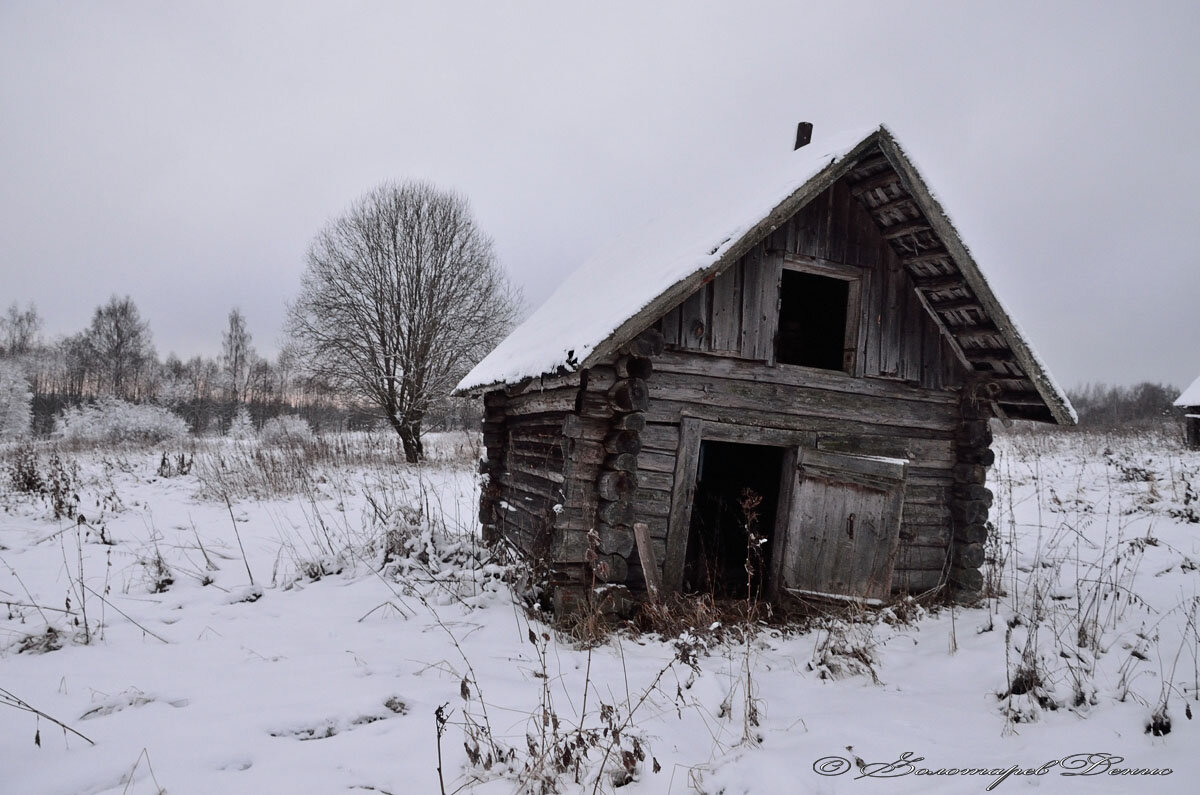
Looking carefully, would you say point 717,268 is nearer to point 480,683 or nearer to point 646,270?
point 646,270

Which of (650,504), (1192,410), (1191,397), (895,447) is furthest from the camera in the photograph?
(1192,410)

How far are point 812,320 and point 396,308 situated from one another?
582 inches

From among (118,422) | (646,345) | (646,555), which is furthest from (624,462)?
(118,422)

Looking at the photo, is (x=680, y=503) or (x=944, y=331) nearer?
(x=680, y=503)

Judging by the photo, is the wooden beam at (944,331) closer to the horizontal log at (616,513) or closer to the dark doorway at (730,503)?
the dark doorway at (730,503)

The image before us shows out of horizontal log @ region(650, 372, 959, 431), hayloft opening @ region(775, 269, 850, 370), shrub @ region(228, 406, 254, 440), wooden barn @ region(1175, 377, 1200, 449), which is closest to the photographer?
horizontal log @ region(650, 372, 959, 431)

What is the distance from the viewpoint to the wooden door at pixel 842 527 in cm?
637

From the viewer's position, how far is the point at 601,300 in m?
6.62

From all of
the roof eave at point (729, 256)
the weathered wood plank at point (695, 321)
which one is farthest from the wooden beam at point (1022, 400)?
the weathered wood plank at point (695, 321)

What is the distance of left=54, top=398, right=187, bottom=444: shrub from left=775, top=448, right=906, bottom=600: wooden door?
31.8 m

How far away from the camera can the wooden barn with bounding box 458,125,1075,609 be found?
18.8 ft

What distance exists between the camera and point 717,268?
5414 mm

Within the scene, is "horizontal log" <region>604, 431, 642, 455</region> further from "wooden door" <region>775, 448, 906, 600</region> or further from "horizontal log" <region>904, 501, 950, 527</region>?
"horizontal log" <region>904, 501, 950, 527</region>

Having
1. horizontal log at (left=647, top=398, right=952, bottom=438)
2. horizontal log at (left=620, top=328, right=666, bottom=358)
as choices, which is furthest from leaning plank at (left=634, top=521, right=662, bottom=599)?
horizontal log at (left=620, top=328, right=666, bottom=358)
